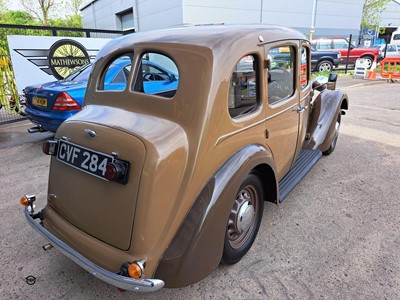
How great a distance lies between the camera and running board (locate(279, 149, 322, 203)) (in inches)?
118

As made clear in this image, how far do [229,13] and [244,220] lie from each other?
18521 millimetres

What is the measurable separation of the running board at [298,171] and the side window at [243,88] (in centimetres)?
96

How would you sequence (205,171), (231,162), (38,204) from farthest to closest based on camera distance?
(38,204), (231,162), (205,171)

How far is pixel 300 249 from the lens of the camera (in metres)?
2.67

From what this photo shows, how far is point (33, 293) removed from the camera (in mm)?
2242

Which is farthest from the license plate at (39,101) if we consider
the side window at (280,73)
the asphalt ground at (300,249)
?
the side window at (280,73)

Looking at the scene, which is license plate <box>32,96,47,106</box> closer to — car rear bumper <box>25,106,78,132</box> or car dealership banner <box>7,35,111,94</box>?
car rear bumper <box>25,106,78,132</box>

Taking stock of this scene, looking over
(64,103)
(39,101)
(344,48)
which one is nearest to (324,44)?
(344,48)

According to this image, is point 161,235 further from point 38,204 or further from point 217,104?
point 38,204

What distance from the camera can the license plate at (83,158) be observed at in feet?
6.48

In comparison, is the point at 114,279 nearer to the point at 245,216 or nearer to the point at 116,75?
the point at 245,216

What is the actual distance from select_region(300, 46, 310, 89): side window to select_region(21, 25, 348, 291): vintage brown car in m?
0.76

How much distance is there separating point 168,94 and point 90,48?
24.3ft

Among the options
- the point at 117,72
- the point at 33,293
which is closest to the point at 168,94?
the point at 117,72
